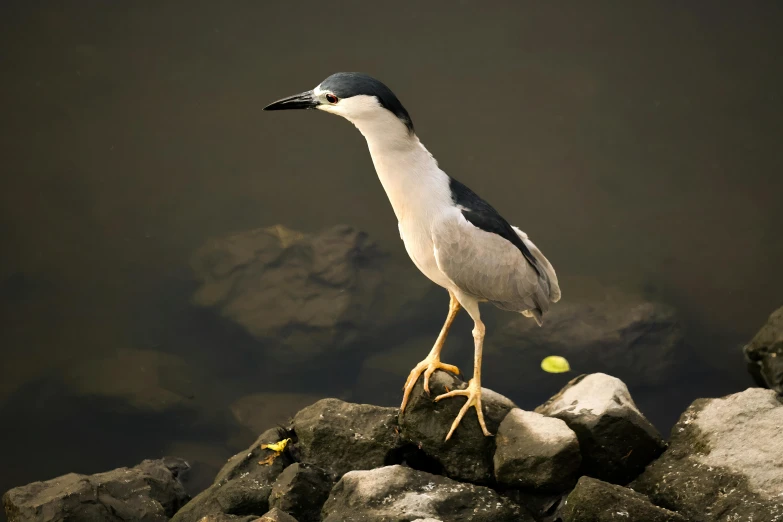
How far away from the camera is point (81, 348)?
4.52 m

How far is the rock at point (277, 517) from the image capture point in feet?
7.59

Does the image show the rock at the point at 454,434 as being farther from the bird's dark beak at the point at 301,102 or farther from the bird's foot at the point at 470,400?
the bird's dark beak at the point at 301,102

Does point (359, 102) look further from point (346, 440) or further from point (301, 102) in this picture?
point (346, 440)

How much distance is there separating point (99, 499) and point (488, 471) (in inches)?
62.1

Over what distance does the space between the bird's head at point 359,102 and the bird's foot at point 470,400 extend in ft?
3.44

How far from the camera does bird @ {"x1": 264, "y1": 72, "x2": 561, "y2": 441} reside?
262cm

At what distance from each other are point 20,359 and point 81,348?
0.36 m

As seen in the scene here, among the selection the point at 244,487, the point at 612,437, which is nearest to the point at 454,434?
the point at 612,437

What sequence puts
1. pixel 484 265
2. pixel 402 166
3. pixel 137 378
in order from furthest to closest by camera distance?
pixel 137 378, pixel 484 265, pixel 402 166

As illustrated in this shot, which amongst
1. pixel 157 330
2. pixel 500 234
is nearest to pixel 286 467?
pixel 500 234

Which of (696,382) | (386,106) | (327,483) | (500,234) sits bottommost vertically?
(696,382)

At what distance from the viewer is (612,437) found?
9.12 ft

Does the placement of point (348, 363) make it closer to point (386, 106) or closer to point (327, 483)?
point (327, 483)

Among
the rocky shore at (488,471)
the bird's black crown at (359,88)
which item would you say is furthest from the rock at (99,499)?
the bird's black crown at (359,88)
